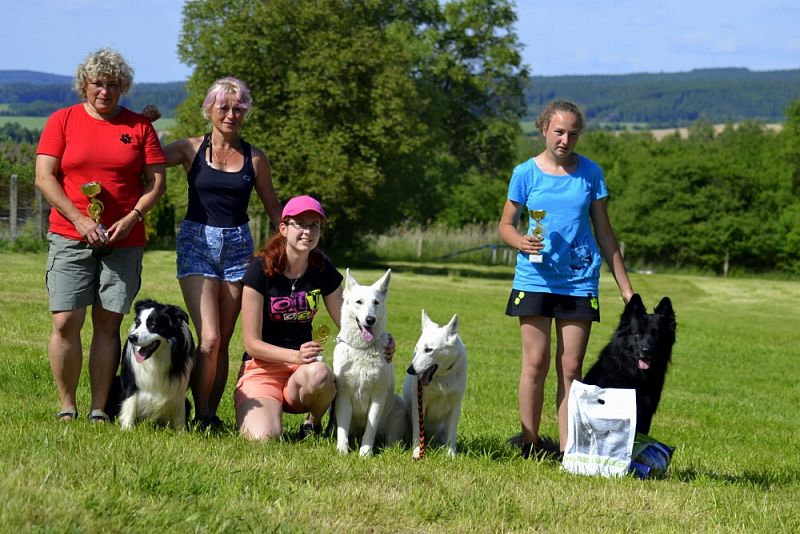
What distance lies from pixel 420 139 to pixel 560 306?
96.4 ft

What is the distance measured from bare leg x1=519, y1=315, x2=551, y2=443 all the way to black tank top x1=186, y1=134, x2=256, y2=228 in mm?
1914

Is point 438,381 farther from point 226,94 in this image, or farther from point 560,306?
point 226,94

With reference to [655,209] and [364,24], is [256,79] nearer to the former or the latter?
[364,24]

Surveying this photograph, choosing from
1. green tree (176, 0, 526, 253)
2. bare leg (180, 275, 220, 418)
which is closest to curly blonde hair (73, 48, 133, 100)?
bare leg (180, 275, 220, 418)

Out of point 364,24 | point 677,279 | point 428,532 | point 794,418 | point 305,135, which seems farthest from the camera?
point 677,279

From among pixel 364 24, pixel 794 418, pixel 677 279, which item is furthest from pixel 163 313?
pixel 677 279

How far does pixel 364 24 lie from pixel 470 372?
25.9 meters

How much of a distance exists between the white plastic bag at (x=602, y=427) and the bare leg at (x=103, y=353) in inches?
111

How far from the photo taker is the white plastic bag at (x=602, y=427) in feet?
19.5

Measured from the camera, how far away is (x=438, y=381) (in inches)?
246

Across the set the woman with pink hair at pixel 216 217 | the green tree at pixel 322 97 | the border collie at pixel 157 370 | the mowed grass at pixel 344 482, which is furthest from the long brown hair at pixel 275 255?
the green tree at pixel 322 97

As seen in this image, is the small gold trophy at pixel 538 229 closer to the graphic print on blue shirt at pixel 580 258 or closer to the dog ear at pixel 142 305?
the graphic print on blue shirt at pixel 580 258

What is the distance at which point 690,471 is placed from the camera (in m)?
6.76

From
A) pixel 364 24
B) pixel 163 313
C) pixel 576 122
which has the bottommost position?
pixel 163 313
